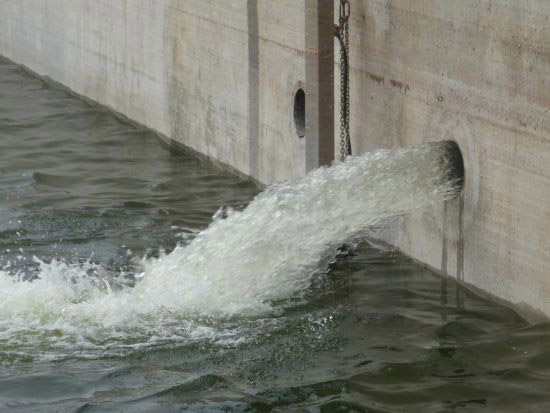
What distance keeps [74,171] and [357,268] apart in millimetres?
3921

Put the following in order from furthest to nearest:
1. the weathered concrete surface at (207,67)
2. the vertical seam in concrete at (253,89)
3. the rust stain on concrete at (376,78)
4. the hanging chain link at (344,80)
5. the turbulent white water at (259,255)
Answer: the vertical seam in concrete at (253,89)
the weathered concrete surface at (207,67)
the hanging chain link at (344,80)
the rust stain on concrete at (376,78)
the turbulent white water at (259,255)

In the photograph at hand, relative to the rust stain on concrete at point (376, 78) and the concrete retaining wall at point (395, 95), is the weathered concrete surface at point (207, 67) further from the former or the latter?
the rust stain on concrete at point (376, 78)

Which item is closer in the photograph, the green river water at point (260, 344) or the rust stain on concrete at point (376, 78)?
the green river water at point (260, 344)

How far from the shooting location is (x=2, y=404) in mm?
6914

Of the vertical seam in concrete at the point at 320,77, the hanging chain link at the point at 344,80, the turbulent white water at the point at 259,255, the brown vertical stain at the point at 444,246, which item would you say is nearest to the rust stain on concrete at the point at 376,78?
the hanging chain link at the point at 344,80

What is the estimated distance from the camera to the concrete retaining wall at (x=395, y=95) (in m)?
7.94

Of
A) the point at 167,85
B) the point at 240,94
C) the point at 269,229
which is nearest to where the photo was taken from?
the point at 269,229

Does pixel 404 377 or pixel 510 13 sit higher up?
pixel 510 13

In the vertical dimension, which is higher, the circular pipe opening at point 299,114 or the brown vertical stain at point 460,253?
the circular pipe opening at point 299,114

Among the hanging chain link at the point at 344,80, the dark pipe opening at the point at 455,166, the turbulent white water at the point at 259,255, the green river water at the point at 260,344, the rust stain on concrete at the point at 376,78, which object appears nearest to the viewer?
the green river water at the point at 260,344

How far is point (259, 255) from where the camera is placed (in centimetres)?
875

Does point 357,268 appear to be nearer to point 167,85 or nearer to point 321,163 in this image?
point 321,163

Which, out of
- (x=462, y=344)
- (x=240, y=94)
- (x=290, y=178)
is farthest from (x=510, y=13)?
(x=240, y=94)

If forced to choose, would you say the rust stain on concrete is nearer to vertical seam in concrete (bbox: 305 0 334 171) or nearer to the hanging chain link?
the hanging chain link
